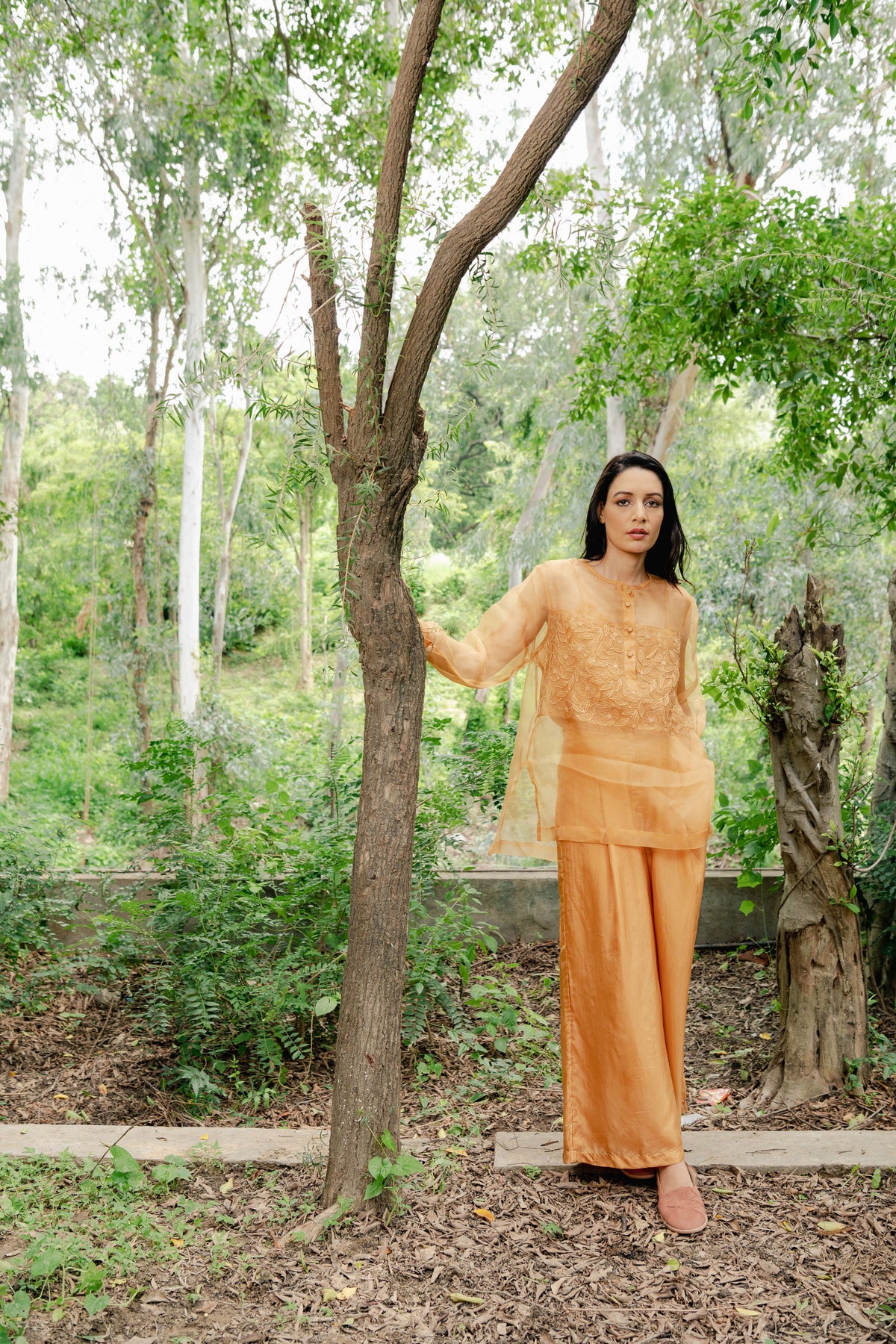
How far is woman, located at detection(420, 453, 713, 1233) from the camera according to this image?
9.41ft

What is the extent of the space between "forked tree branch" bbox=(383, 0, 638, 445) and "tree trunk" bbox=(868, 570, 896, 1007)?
84.5 inches

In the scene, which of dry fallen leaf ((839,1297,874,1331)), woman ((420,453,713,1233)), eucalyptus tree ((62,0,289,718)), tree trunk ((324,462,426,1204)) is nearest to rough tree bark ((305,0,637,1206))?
tree trunk ((324,462,426,1204))

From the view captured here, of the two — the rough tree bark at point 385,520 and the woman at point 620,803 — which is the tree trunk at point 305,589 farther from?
the rough tree bark at point 385,520

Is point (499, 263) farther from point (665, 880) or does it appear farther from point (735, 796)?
point (665, 880)

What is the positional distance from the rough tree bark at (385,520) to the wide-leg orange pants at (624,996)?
22.8 inches

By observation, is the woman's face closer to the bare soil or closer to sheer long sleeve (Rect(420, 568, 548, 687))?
sheer long sleeve (Rect(420, 568, 548, 687))

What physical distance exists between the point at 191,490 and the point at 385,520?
11.0 meters

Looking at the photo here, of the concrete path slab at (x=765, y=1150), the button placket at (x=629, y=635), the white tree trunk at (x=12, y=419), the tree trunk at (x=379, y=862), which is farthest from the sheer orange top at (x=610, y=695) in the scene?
the white tree trunk at (x=12, y=419)

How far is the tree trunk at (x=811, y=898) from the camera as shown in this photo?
11.1 feet

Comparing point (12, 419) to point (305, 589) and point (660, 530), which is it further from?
point (660, 530)

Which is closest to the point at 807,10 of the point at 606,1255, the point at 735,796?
the point at 606,1255

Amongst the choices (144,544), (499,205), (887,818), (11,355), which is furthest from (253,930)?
(11,355)

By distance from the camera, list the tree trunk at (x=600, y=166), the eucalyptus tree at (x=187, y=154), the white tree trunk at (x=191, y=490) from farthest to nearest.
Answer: the white tree trunk at (x=191, y=490) → the tree trunk at (x=600, y=166) → the eucalyptus tree at (x=187, y=154)

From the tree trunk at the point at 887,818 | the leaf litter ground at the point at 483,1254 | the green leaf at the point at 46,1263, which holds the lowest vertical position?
the leaf litter ground at the point at 483,1254
